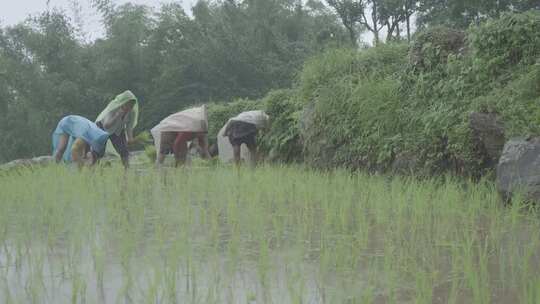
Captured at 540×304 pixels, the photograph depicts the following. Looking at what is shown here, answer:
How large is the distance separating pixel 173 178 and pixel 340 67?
9.45ft

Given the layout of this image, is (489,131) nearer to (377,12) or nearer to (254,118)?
(254,118)

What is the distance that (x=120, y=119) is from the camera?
25.6 feet

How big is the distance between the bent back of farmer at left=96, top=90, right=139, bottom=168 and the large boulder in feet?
15.4

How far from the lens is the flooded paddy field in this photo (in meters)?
2.63

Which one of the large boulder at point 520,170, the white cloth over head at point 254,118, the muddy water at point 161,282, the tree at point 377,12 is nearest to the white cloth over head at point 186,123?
the white cloth over head at point 254,118

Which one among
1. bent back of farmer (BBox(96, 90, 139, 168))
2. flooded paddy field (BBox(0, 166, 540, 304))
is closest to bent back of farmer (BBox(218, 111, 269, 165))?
bent back of farmer (BBox(96, 90, 139, 168))

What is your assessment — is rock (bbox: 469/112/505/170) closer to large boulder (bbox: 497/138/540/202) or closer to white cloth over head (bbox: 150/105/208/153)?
large boulder (bbox: 497/138/540/202)

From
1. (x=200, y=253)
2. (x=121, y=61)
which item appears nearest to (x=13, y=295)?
(x=200, y=253)

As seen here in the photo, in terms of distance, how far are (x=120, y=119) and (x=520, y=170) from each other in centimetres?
510

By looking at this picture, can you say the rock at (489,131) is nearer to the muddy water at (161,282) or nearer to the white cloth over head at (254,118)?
the muddy water at (161,282)

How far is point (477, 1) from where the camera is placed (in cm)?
2131

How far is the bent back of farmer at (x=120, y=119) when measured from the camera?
773 cm

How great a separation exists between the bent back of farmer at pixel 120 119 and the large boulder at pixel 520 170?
4.70 meters

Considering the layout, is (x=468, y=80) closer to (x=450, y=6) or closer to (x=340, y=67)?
(x=340, y=67)
